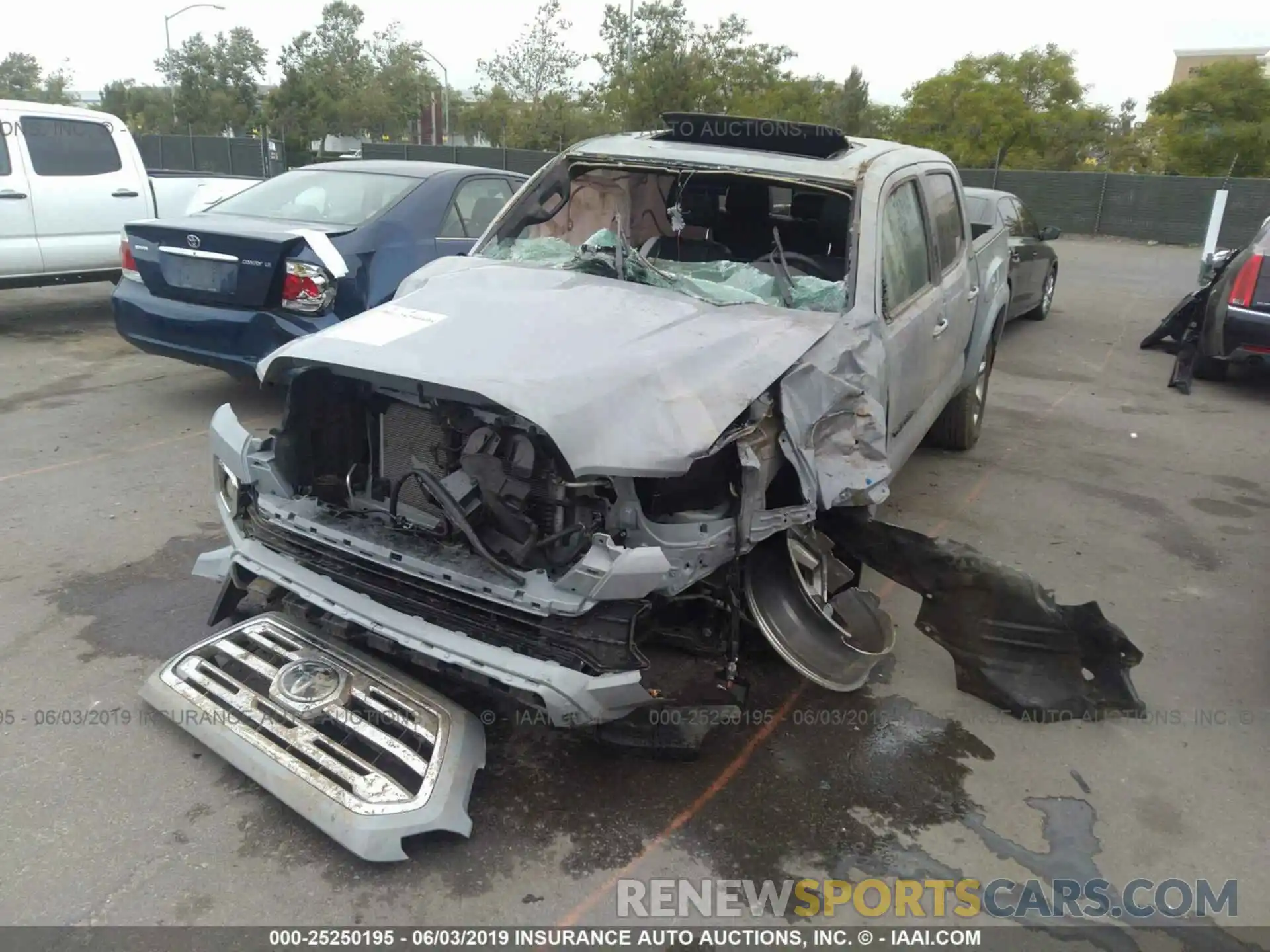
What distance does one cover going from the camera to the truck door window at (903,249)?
386cm

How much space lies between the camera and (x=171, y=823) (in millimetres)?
2682

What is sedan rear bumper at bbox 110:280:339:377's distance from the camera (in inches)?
217

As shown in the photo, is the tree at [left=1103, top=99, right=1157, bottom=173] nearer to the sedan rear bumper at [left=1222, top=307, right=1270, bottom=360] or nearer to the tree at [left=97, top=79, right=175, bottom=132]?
the sedan rear bumper at [left=1222, top=307, right=1270, bottom=360]

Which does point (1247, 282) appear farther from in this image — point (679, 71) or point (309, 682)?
point (679, 71)

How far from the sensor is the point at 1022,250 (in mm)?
10172

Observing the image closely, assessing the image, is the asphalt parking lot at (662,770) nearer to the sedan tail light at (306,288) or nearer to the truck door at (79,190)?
the sedan tail light at (306,288)

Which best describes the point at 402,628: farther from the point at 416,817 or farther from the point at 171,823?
the point at 171,823

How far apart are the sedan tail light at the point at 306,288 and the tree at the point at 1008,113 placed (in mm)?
37564

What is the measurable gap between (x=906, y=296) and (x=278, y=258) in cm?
360

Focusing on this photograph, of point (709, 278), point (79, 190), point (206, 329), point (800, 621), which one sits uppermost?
point (709, 278)

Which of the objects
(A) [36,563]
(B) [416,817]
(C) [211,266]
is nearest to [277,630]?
(B) [416,817]

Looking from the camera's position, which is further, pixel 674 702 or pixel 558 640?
pixel 674 702

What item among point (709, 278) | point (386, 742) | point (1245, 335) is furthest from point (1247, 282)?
point (386, 742)

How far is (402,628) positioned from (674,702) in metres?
0.89
